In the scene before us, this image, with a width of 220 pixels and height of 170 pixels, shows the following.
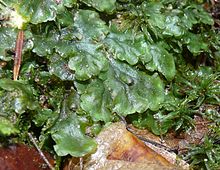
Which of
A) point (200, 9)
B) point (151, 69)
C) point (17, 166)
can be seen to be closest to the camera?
point (17, 166)

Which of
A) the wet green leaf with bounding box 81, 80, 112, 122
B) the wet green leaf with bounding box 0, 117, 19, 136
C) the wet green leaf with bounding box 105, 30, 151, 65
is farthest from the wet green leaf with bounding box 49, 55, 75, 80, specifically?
the wet green leaf with bounding box 0, 117, 19, 136

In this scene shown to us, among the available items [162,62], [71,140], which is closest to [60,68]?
[71,140]

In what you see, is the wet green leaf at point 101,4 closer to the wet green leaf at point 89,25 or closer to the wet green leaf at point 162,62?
the wet green leaf at point 89,25

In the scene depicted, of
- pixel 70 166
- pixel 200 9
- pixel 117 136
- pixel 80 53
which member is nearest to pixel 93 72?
pixel 80 53

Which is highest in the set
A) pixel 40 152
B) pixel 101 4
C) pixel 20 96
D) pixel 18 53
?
pixel 101 4

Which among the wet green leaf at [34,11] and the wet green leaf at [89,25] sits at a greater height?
the wet green leaf at [34,11]

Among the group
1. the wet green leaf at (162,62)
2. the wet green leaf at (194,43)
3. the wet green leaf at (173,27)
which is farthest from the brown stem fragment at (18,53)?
the wet green leaf at (194,43)

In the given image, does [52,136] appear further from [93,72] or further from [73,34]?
[73,34]

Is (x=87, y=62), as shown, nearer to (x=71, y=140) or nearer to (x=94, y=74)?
(x=94, y=74)

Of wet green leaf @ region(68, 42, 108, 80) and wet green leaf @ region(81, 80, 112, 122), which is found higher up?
wet green leaf @ region(68, 42, 108, 80)

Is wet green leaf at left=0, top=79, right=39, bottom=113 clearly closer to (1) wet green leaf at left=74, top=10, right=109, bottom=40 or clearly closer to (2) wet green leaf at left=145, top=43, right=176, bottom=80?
(1) wet green leaf at left=74, top=10, right=109, bottom=40

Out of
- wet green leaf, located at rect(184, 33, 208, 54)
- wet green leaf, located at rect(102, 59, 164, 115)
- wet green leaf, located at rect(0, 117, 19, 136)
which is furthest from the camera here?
wet green leaf, located at rect(184, 33, 208, 54)
